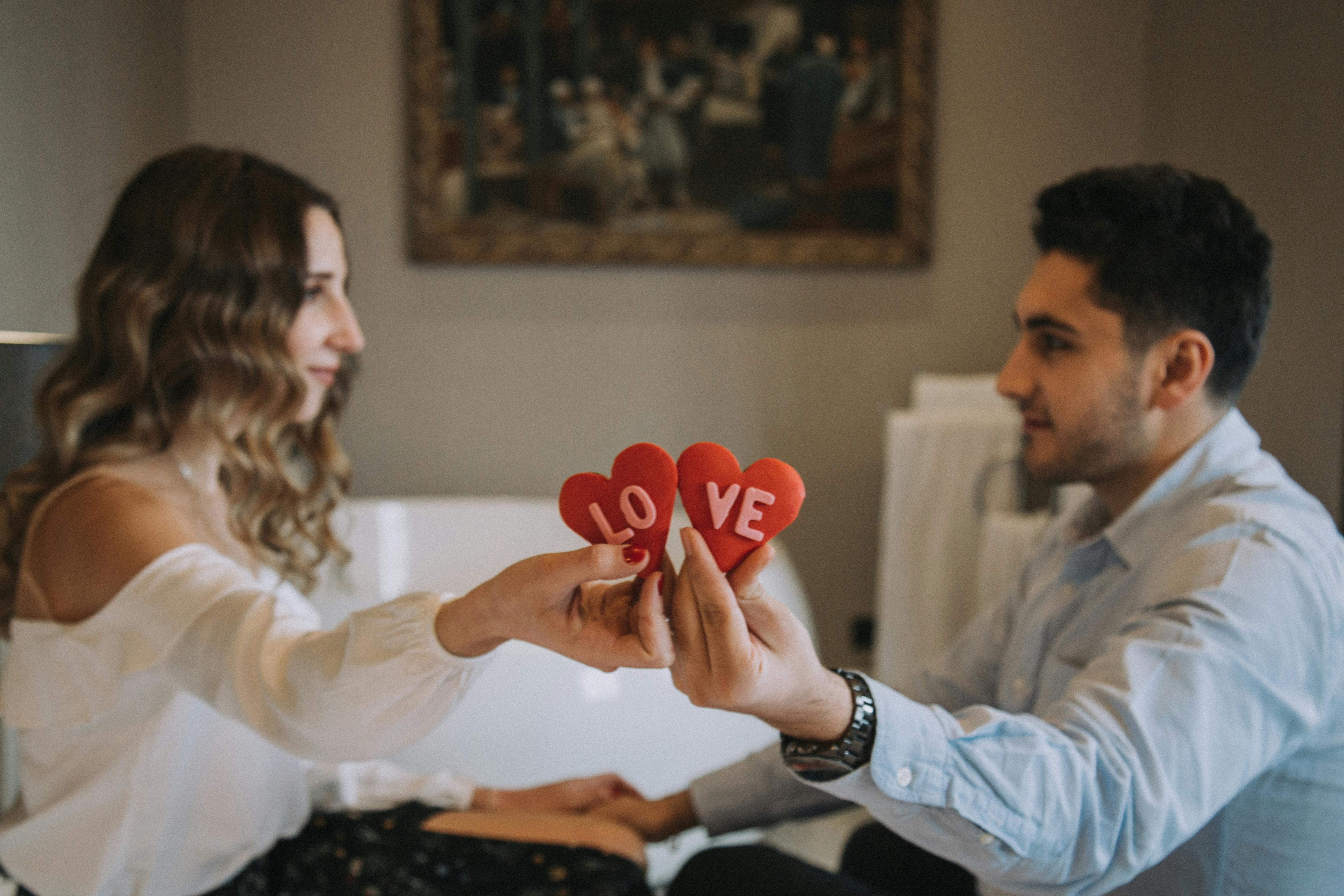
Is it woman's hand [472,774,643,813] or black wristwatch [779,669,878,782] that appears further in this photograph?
woman's hand [472,774,643,813]

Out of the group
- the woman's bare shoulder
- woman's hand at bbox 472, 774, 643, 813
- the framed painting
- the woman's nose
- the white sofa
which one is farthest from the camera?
the framed painting

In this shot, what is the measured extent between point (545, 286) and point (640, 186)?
0.38m

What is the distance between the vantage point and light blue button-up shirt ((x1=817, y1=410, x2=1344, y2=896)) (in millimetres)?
716

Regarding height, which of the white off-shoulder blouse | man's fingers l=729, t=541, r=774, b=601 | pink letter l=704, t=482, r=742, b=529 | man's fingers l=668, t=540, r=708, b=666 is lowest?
the white off-shoulder blouse

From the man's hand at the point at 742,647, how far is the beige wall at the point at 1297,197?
4.09 ft

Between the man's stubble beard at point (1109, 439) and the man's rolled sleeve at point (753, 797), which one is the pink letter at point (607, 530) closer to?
the man's rolled sleeve at point (753, 797)

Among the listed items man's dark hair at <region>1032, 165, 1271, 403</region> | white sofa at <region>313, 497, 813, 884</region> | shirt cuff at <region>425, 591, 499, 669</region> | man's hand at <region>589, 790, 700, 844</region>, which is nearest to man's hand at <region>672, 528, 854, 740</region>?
shirt cuff at <region>425, 591, 499, 669</region>

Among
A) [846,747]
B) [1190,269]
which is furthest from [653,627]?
[1190,269]

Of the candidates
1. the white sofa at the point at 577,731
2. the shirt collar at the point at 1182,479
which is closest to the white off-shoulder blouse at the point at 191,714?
the white sofa at the point at 577,731

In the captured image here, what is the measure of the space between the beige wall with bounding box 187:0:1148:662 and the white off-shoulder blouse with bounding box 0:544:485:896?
1.62 meters

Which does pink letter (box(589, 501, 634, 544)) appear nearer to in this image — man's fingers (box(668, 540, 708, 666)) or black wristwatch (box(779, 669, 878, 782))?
man's fingers (box(668, 540, 708, 666))

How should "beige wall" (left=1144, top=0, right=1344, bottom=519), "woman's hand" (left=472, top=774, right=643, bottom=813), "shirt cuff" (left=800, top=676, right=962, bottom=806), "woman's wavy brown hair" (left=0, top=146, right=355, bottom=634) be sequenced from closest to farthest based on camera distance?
"shirt cuff" (left=800, top=676, right=962, bottom=806) → "woman's wavy brown hair" (left=0, top=146, right=355, bottom=634) → "woman's hand" (left=472, top=774, right=643, bottom=813) → "beige wall" (left=1144, top=0, right=1344, bottom=519)

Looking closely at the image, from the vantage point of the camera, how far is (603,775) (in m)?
1.25

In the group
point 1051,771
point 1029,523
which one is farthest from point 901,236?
point 1051,771
